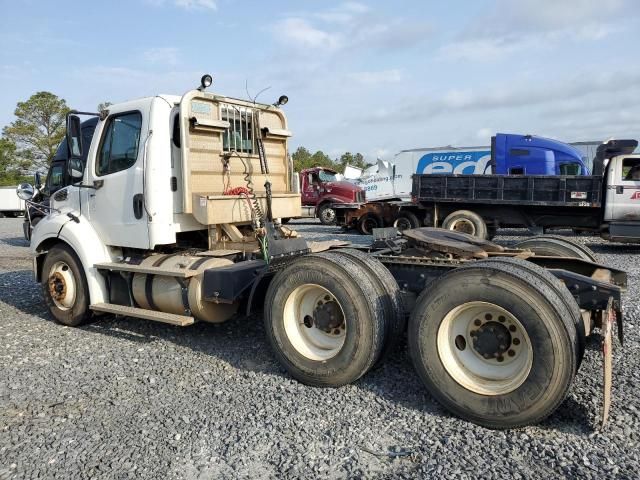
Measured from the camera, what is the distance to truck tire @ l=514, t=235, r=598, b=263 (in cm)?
518

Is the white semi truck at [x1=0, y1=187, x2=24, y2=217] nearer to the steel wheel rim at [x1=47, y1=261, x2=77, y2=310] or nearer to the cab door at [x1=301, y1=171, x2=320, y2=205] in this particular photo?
the cab door at [x1=301, y1=171, x2=320, y2=205]

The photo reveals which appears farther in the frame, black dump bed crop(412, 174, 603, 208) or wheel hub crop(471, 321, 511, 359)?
black dump bed crop(412, 174, 603, 208)

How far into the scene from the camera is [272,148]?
21.4ft

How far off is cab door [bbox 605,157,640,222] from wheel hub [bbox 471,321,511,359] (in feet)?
34.2

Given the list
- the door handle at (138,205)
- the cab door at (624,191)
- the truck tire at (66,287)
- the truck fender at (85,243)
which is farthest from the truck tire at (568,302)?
the cab door at (624,191)

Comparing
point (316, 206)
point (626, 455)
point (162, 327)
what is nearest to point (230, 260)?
point (162, 327)

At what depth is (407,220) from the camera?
15406 mm

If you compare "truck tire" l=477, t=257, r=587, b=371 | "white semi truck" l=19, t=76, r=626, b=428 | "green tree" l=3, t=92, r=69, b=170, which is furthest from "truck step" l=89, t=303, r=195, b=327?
"green tree" l=3, t=92, r=69, b=170

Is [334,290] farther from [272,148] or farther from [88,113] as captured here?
[88,113]

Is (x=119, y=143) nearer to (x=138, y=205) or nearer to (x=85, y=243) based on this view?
(x=138, y=205)

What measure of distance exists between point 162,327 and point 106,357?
3.57 feet

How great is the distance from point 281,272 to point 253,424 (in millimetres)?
→ 1315

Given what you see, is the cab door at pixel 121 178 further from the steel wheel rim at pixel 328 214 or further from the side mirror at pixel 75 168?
the steel wheel rim at pixel 328 214

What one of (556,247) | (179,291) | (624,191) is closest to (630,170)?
(624,191)
